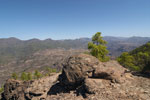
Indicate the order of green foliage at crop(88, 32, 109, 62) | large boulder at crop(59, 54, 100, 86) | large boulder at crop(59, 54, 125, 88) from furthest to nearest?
green foliage at crop(88, 32, 109, 62), large boulder at crop(59, 54, 100, 86), large boulder at crop(59, 54, 125, 88)

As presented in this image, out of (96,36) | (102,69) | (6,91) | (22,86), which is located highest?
(96,36)

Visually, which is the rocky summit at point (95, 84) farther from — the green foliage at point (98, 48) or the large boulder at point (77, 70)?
the green foliage at point (98, 48)

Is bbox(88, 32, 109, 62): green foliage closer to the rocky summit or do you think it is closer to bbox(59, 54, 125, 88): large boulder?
the rocky summit

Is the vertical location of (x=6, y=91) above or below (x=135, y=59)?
below

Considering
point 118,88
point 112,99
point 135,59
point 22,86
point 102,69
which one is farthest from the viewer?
point 135,59

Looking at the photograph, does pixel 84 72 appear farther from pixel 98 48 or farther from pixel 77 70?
pixel 98 48

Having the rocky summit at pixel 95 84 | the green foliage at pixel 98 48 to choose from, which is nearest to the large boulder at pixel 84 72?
the rocky summit at pixel 95 84

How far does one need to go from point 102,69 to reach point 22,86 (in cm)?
2896

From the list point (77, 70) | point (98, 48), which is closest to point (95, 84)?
point (77, 70)

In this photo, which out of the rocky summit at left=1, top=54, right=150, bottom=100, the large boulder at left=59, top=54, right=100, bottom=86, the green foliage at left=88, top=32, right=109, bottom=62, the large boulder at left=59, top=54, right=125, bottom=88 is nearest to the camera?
the rocky summit at left=1, top=54, right=150, bottom=100

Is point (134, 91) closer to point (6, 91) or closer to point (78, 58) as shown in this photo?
point (78, 58)

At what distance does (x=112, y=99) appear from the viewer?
41.8 ft

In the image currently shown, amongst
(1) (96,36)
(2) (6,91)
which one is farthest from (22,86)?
(1) (96,36)

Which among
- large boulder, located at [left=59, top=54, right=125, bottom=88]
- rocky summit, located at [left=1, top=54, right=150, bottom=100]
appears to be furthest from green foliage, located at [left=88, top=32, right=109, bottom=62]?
large boulder, located at [left=59, top=54, right=125, bottom=88]
